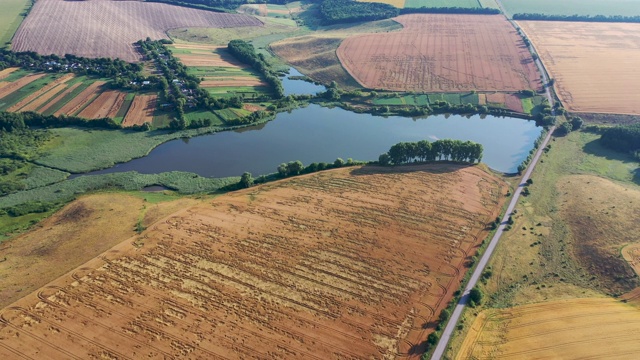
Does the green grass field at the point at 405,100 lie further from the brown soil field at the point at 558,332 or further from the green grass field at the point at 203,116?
the brown soil field at the point at 558,332

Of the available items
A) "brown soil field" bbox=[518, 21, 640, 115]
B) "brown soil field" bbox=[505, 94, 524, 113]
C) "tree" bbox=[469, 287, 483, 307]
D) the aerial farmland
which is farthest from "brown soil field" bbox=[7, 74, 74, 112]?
"brown soil field" bbox=[518, 21, 640, 115]

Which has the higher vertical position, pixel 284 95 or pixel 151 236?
pixel 284 95

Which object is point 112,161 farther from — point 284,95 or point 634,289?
point 634,289

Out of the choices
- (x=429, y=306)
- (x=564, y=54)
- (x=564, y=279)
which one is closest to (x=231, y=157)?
(x=429, y=306)

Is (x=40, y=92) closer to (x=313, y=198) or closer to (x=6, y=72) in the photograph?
(x=6, y=72)

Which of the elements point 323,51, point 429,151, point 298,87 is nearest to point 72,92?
point 298,87

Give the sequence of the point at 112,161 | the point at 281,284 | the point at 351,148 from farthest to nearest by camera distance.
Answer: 1. the point at 351,148
2. the point at 112,161
3. the point at 281,284
